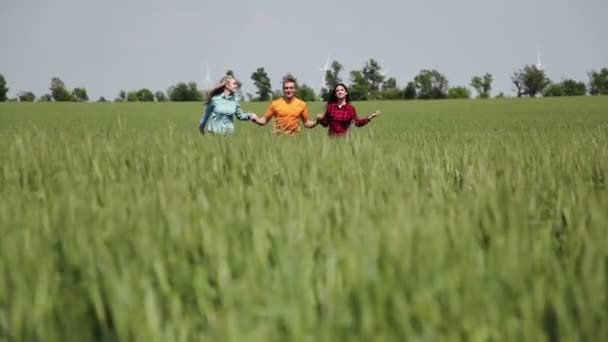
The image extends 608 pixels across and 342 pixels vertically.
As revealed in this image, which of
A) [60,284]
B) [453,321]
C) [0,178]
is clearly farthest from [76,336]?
[0,178]

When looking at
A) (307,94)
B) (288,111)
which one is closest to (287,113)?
(288,111)

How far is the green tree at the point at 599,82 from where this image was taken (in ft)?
453

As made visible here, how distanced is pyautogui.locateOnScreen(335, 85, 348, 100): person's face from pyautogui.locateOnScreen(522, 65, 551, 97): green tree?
14191cm

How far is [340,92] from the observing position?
8344 mm

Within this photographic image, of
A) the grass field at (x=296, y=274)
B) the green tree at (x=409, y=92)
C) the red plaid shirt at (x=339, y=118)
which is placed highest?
the green tree at (x=409, y=92)

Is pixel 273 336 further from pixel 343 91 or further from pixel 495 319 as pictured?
pixel 343 91

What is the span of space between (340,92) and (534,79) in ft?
468

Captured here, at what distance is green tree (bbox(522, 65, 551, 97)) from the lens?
454ft

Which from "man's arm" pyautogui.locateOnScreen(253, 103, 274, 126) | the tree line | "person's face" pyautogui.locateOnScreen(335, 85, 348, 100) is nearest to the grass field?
"man's arm" pyautogui.locateOnScreen(253, 103, 274, 126)

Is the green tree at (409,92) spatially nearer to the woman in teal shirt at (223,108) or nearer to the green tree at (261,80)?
the green tree at (261,80)

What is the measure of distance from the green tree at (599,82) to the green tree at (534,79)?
10442mm

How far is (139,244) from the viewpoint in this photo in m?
1.30

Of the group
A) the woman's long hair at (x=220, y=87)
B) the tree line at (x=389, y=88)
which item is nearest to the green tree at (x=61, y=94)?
the tree line at (x=389, y=88)

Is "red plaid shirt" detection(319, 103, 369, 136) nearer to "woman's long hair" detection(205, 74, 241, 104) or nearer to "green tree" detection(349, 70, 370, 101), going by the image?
"woman's long hair" detection(205, 74, 241, 104)
